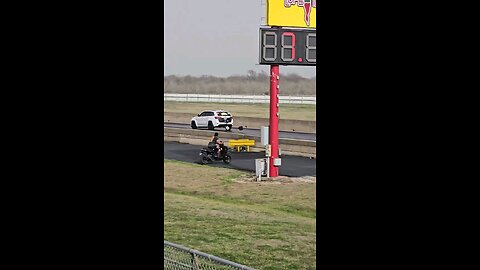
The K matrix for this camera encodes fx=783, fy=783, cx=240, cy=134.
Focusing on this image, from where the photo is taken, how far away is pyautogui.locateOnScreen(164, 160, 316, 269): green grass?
35.2 ft

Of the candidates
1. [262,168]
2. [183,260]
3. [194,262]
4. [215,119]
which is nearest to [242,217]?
[262,168]

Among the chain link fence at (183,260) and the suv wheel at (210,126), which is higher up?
the suv wheel at (210,126)

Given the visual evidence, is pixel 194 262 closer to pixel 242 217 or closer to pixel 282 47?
pixel 242 217

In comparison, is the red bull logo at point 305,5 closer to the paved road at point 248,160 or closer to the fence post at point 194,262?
the paved road at point 248,160

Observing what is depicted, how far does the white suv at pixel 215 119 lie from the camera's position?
36875mm

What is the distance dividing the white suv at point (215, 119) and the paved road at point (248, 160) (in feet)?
18.9

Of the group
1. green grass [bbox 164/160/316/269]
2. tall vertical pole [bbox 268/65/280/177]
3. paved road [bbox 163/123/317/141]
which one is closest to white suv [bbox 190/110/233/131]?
paved road [bbox 163/123/317/141]

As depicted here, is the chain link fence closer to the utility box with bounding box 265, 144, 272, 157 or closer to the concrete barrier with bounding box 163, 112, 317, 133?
the utility box with bounding box 265, 144, 272, 157

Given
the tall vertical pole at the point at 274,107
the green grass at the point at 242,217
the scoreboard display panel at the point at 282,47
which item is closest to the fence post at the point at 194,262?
the green grass at the point at 242,217
